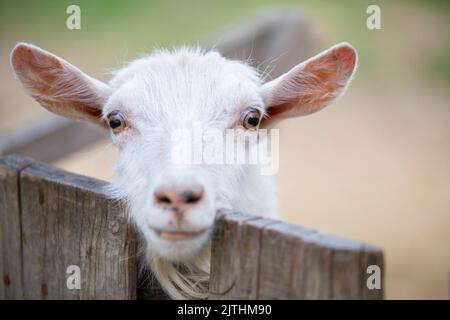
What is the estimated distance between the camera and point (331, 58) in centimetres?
303

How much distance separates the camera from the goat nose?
7.00ft

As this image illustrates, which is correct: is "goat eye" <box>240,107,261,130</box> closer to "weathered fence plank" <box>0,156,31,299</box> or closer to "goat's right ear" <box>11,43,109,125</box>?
"goat's right ear" <box>11,43,109,125</box>

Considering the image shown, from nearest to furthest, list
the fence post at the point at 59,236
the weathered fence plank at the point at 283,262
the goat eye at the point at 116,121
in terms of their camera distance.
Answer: the weathered fence plank at the point at 283,262 → the fence post at the point at 59,236 → the goat eye at the point at 116,121

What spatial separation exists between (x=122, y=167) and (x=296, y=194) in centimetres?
534

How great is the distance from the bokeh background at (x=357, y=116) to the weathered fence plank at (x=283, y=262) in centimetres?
189

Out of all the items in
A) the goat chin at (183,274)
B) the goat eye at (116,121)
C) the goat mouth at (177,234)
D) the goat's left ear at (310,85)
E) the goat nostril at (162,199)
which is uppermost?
the goat's left ear at (310,85)

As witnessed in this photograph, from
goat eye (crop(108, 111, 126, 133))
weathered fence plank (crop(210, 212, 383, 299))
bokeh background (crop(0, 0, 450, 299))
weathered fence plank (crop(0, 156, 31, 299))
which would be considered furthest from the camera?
bokeh background (crop(0, 0, 450, 299))

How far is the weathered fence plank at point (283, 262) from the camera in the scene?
1790 millimetres

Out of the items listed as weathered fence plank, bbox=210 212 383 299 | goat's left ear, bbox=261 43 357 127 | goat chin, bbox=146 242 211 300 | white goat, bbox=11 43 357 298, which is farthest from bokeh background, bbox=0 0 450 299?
weathered fence plank, bbox=210 212 383 299

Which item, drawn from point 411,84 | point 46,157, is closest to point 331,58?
point 46,157

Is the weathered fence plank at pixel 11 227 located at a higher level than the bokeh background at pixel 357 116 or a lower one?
lower

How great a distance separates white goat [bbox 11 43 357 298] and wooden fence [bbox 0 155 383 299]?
129 mm

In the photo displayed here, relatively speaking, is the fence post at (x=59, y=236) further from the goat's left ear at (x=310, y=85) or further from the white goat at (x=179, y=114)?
the goat's left ear at (x=310, y=85)

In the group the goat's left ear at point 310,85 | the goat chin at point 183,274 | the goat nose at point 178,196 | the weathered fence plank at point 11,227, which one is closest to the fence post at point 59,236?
the weathered fence plank at point 11,227
